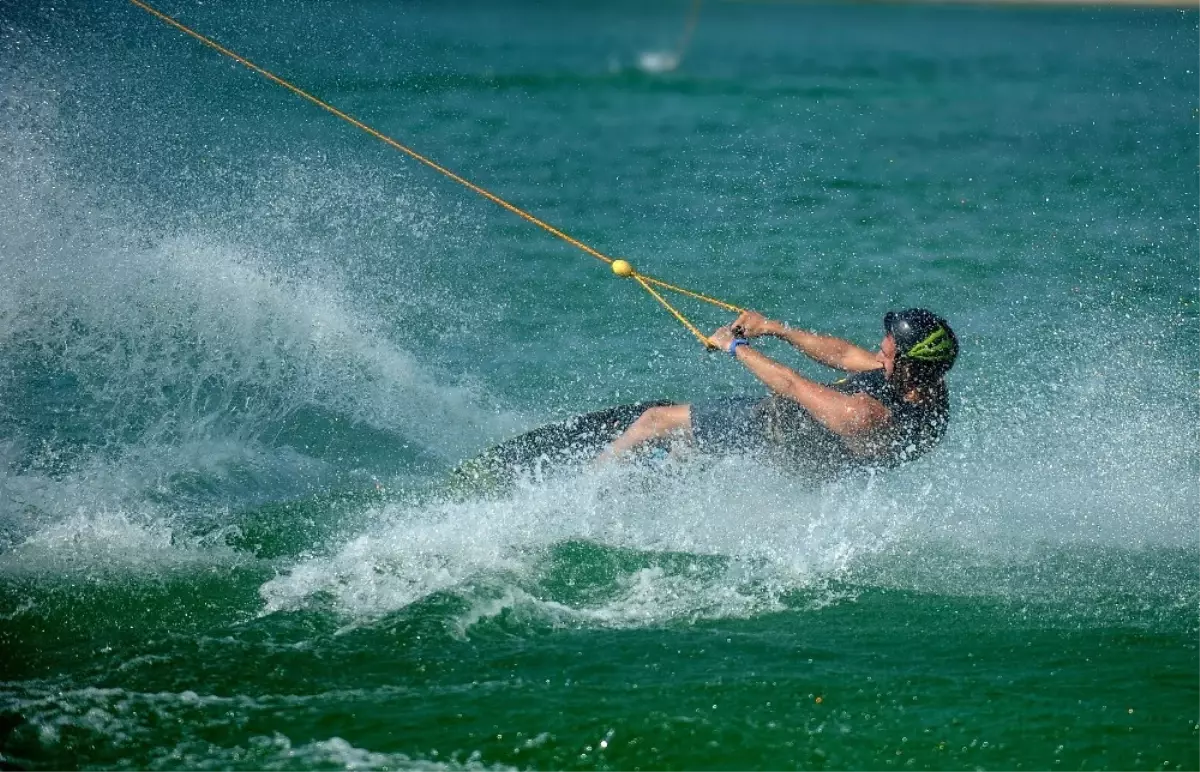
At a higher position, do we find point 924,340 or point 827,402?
point 924,340

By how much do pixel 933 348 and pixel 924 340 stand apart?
5 centimetres

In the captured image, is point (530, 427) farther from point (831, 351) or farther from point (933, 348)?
point (933, 348)

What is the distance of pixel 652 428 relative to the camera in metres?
6.59

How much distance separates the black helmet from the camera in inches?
226

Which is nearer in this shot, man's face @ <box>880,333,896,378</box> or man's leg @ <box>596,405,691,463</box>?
man's face @ <box>880,333,896,378</box>

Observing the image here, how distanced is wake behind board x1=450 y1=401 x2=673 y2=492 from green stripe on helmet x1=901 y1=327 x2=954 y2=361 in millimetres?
1419

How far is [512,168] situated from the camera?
1438cm

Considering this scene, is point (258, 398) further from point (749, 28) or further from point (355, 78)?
point (749, 28)

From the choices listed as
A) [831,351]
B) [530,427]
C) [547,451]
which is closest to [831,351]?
[831,351]

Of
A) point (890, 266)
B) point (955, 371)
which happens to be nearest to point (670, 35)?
point (890, 266)

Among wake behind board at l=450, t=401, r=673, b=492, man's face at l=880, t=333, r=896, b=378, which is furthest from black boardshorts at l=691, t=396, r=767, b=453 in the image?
man's face at l=880, t=333, r=896, b=378

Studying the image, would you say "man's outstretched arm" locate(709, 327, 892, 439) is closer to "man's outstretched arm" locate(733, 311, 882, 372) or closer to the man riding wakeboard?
the man riding wakeboard

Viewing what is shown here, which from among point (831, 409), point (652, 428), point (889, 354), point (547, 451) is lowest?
point (547, 451)

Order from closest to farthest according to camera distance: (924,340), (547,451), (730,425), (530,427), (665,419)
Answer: (924,340) → (730,425) → (665,419) → (547,451) → (530,427)
